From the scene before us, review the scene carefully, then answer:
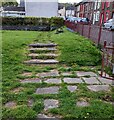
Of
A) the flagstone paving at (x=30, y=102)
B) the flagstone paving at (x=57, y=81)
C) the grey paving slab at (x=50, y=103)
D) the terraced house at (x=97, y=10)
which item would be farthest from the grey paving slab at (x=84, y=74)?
the terraced house at (x=97, y=10)

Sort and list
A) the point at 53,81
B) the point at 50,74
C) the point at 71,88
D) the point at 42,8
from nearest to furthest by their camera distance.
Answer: the point at 71,88 < the point at 53,81 < the point at 50,74 < the point at 42,8

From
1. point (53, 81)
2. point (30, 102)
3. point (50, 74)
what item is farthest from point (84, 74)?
point (30, 102)

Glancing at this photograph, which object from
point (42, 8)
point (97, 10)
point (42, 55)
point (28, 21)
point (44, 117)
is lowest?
point (44, 117)

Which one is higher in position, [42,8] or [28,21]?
[42,8]

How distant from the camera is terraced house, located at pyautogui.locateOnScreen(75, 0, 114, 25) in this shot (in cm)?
3347

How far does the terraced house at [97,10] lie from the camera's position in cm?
3347

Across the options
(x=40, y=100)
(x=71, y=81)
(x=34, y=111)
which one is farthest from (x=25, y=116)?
(x=71, y=81)

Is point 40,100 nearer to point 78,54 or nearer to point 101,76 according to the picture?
point 101,76

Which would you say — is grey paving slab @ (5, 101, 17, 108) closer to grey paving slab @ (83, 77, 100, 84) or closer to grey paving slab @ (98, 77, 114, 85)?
grey paving slab @ (83, 77, 100, 84)

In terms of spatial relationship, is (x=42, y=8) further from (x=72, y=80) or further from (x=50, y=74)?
(x=72, y=80)

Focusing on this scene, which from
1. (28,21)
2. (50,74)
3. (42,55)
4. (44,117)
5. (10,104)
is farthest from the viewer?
(28,21)

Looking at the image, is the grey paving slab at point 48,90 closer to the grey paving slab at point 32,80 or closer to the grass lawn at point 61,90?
the grass lawn at point 61,90

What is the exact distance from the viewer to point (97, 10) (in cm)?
4050

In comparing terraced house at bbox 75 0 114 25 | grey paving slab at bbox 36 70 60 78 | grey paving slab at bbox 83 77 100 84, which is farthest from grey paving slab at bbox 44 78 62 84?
terraced house at bbox 75 0 114 25
